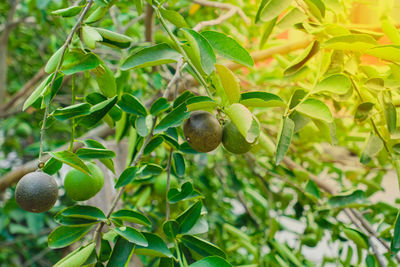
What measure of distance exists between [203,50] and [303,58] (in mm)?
239

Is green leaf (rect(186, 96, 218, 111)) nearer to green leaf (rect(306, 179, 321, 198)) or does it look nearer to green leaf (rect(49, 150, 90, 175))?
green leaf (rect(49, 150, 90, 175))

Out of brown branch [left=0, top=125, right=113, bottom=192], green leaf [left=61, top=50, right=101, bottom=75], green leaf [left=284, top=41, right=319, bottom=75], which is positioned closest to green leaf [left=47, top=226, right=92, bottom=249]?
green leaf [left=61, top=50, right=101, bottom=75]

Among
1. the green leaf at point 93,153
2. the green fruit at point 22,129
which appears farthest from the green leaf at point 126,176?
the green fruit at point 22,129

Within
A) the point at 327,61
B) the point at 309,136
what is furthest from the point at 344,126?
the point at 327,61

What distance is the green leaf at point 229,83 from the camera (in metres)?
0.52

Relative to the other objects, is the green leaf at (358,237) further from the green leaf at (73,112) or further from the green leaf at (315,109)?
the green leaf at (73,112)

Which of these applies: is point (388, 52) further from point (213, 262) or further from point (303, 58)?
Result: point (213, 262)

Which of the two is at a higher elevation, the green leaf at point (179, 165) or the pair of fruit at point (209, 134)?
the pair of fruit at point (209, 134)

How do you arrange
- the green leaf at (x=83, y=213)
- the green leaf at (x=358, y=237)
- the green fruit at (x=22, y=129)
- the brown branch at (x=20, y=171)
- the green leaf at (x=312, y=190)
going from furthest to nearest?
1. the green fruit at (x=22, y=129)
2. the brown branch at (x=20, y=171)
3. the green leaf at (x=312, y=190)
4. the green leaf at (x=358, y=237)
5. the green leaf at (x=83, y=213)

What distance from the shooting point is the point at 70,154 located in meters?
0.50

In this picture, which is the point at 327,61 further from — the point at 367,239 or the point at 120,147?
the point at 120,147

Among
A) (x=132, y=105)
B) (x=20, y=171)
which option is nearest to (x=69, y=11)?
(x=132, y=105)

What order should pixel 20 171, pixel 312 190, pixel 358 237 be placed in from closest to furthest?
1. pixel 358 237
2. pixel 312 190
3. pixel 20 171

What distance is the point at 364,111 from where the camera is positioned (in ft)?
2.33
